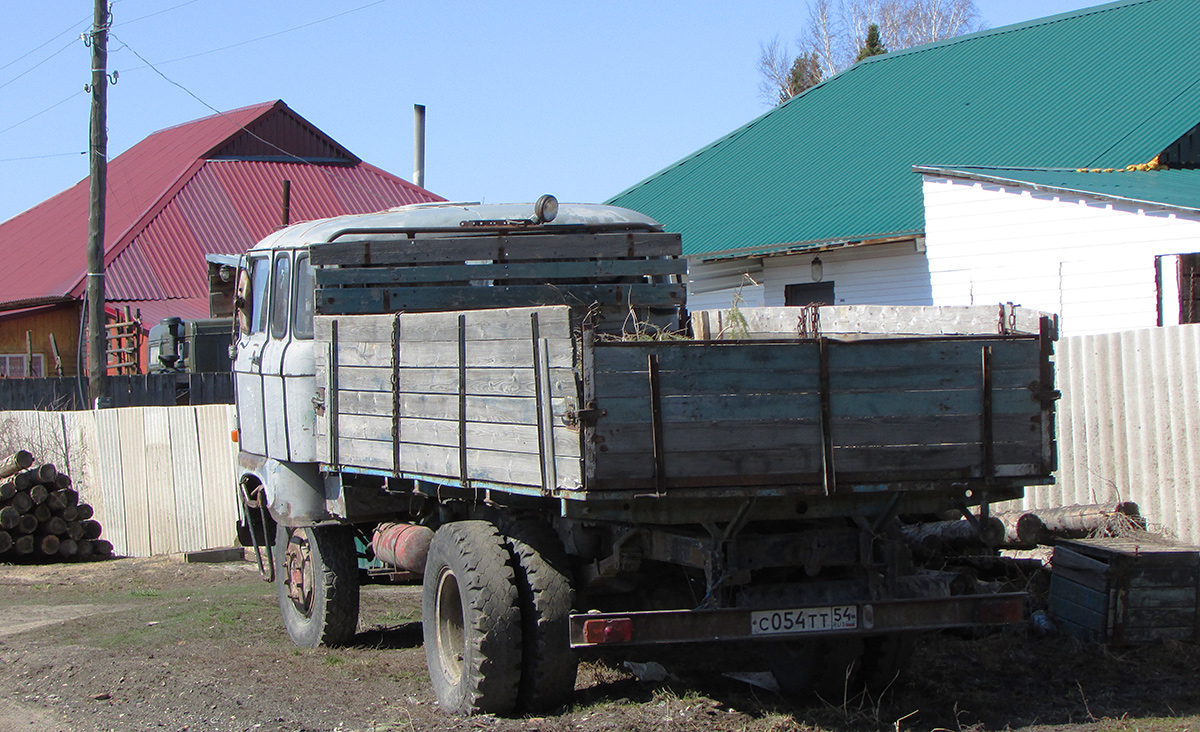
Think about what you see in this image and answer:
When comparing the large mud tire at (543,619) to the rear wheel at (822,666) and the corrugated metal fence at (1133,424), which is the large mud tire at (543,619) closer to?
the rear wheel at (822,666)

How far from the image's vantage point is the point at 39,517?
14828 millimetres

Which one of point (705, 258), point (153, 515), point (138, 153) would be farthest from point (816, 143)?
point (138, 153)

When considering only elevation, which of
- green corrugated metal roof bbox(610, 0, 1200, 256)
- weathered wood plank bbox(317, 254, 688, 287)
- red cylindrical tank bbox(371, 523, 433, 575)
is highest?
green corrugated metal roof bbox(610, 0, 1200, 256)

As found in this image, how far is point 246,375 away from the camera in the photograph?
29.0 ft

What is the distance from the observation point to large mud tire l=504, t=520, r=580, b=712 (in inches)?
230

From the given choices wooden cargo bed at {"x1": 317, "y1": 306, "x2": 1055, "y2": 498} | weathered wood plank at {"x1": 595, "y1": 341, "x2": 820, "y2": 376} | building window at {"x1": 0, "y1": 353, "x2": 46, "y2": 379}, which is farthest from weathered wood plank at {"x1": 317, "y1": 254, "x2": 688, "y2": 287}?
building window at {"x1": 0, "y1": 353, "x2": 46, "y2": 379}

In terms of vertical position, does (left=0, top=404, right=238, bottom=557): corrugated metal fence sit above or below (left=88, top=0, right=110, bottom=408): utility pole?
below

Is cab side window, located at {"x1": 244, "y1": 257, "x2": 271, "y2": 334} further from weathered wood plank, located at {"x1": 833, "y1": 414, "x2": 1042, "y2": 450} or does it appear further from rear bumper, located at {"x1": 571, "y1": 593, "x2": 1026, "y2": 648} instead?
weathered wood plank, located at {"x1": 833, "y1": 414, "x2": 1042, "y2": 450}

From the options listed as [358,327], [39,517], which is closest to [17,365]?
[39,517]

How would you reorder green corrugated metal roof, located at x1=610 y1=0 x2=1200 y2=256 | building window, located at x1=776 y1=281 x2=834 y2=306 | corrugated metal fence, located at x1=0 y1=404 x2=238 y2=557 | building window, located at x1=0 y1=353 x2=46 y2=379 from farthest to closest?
building window, located at x1=0 y1=353 x2=46 y2=379 < building window, located at x1=776 y1=281 x2=834 y2=306 < green corrugated metal roof, located at x1=610 y1=0 x2=1200 y2=256 < corrugated metal fence, located at x1=0 y1=404 x2=238 y2=557

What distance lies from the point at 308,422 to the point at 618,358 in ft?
10.7

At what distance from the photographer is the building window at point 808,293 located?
17.7m

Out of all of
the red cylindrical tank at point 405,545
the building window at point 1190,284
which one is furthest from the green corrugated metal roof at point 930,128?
the red cylindrical tank at point 405,545

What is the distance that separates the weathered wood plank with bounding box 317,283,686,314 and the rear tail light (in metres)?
2.40
